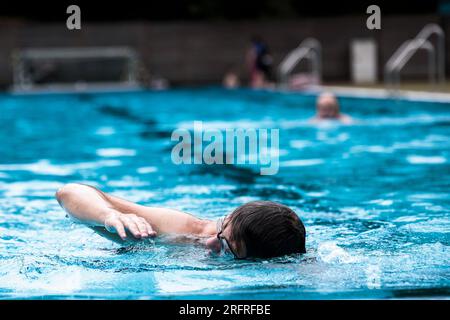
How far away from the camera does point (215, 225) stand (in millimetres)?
3676

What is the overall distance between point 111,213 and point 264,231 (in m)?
0.64

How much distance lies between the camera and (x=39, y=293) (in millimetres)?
3135

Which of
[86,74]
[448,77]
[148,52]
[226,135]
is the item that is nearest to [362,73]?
[448,77]

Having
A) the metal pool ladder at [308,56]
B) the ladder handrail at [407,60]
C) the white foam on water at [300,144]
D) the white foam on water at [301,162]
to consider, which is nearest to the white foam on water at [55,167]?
the white foam on water at [301,162]

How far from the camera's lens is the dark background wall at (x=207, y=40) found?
23.0 metres

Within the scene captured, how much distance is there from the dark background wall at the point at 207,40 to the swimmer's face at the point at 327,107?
12620 millimetres

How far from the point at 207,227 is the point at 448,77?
18689 mm

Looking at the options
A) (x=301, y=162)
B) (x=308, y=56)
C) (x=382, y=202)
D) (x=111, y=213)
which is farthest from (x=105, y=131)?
(x=308, y=56)

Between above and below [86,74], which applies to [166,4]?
above

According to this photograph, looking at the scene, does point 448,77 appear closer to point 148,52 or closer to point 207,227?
point 148,52

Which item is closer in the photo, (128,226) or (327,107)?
(128,226)

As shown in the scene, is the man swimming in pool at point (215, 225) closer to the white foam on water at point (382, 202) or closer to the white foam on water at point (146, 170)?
the white foam on water at point (382, 202)

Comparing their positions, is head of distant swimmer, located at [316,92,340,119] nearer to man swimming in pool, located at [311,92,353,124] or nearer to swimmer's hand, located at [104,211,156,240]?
man swimming in pool, located at [311,92,353,124]

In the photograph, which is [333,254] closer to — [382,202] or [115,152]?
[382,202]
